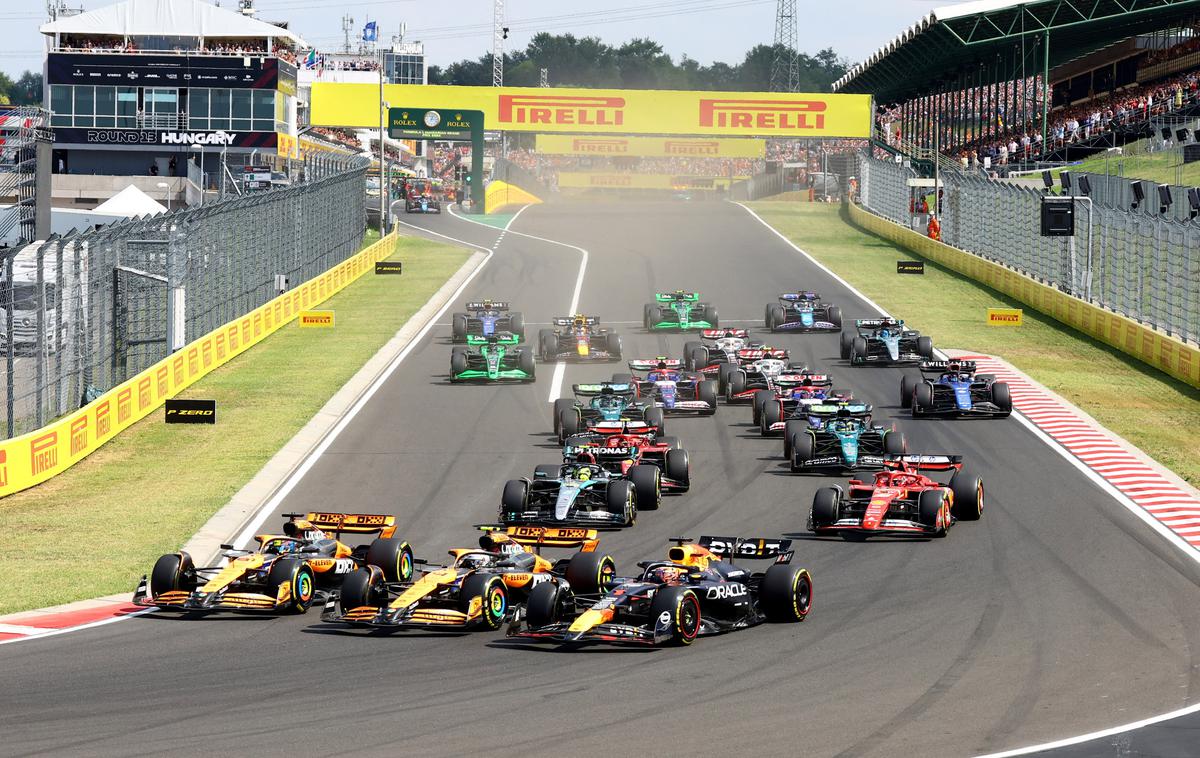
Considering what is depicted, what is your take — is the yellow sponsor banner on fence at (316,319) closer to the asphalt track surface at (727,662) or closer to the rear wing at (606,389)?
the rear wing at (606,389)

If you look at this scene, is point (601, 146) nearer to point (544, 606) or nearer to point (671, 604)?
point (544, 606)

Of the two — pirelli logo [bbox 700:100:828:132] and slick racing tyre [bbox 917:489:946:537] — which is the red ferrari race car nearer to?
slick racing tyre [bbox 917:489:946:537]

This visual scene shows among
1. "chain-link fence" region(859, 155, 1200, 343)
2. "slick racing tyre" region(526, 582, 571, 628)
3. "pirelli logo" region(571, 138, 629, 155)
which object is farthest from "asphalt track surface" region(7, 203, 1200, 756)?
"pirelli logo" region(571, 138, 629, 155)

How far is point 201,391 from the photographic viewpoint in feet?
115

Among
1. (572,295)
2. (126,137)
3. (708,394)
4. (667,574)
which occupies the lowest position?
(667,574)

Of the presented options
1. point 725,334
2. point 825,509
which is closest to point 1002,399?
point 725,334

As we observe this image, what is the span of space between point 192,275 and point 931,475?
57.9 ft

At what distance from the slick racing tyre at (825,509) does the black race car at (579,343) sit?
16823 mm

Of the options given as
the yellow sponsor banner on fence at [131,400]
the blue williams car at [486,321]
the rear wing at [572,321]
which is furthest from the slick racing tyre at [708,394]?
the yellow sponsor banner on fence at [131,400]

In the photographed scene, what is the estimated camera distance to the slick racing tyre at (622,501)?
2202 cm

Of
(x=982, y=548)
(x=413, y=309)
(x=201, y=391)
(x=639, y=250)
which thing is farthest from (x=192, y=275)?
(x=639, y=250)

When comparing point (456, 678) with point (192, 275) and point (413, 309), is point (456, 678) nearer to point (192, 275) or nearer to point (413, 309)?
point (192, 275)

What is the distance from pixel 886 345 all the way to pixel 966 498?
1540 centimetres

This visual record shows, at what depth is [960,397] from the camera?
101 ft
